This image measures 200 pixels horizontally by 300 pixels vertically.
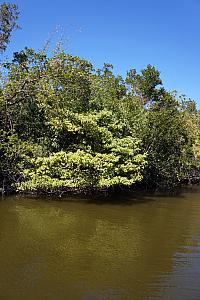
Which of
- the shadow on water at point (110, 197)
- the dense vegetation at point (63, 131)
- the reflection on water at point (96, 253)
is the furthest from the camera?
the shadow on water at point (110, 197)

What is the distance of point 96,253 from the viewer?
28.5 ft

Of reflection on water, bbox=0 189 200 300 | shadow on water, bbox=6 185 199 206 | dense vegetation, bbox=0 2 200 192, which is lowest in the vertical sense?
reflection on water, bbox=0 189 200 300

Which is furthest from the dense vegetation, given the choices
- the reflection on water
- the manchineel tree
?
the reflection on water

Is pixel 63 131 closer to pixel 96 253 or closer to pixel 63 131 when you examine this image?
pixel 63 131

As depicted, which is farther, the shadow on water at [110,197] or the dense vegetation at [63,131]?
the shadow on water at [110,197]

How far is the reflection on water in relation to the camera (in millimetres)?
6430

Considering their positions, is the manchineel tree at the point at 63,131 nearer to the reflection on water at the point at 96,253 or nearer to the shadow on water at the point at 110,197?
the shadow on water at the point at 110,197

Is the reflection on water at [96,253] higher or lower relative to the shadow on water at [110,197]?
lower

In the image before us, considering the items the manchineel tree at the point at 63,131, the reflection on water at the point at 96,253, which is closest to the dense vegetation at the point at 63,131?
the manchineel tree at the point at 63,131

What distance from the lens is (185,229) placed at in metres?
11.8

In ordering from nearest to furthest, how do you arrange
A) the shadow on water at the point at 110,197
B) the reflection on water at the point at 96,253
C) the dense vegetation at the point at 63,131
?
1. the reflection on water at the point at 96,253
2. the dense vegetation at the point at 63,131
3. the shadow on water at the point at 110,197

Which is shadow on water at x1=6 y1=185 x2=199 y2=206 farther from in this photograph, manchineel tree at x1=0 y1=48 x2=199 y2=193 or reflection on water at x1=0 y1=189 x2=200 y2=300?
reflection on water at x1=0 y1=189 x2=200 y2=300

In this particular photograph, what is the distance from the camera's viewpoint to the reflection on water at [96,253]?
643 centimetres

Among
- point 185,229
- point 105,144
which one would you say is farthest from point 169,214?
point 105,144
